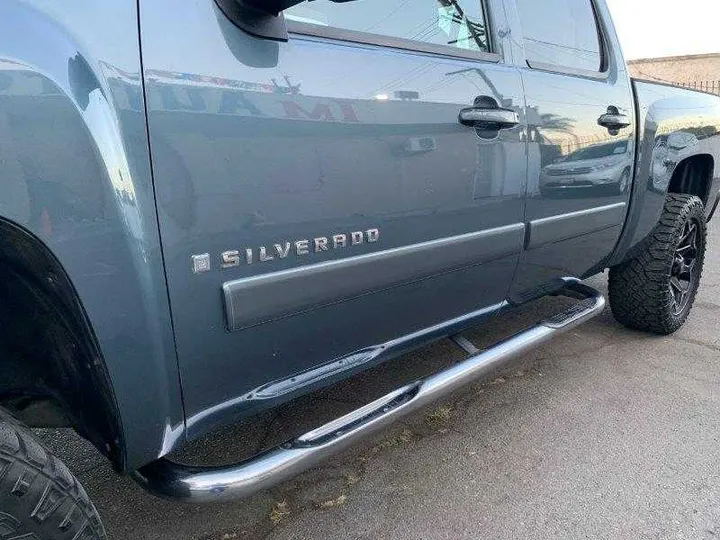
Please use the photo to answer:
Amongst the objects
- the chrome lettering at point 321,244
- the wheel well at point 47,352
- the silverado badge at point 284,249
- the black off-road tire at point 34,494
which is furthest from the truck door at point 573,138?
the black off-road tire at point 34,494

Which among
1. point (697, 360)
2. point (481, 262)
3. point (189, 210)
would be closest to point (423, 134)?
point (481, 262)

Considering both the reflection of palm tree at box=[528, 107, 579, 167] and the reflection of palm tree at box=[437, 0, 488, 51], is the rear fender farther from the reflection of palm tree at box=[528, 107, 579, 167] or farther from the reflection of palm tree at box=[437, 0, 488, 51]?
the reflection of palm tree at box=[528, 107, 579, 167]

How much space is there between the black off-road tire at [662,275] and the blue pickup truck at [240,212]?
3.74 feet

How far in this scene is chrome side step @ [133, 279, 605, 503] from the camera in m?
1.26

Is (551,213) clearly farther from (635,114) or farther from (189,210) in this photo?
(189,210)

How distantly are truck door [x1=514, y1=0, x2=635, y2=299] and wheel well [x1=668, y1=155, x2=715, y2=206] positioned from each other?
0.85m

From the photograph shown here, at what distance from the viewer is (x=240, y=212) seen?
1.21m

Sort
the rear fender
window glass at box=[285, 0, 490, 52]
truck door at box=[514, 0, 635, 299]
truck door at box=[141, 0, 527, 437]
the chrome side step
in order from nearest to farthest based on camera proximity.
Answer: the rear fender < truck door at box=[141, 0, 527, 437] < the chrome side step < window glass at box=[285, 0, 490, 52] < truck door at box=[514, 0, 635, 299]

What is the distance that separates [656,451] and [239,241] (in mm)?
1853

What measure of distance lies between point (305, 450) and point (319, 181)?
25.9 inches

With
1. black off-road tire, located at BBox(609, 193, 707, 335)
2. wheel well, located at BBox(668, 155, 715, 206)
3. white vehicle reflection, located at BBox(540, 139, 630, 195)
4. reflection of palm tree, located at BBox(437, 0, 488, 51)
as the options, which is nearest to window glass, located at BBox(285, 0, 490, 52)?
reflection of palm tree, located at BBox(437, 0, 488, 51)

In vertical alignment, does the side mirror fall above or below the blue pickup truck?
above

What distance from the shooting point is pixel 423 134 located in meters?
1.57

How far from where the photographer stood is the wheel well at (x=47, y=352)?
3.39ft
